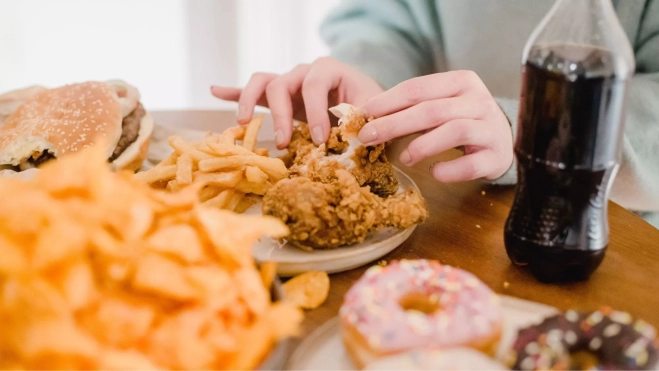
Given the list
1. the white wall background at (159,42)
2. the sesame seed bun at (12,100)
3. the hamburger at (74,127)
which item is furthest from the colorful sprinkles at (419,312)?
the white wall background at (159,42)

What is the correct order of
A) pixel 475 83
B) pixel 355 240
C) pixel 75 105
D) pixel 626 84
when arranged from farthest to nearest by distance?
pixel 75 105
pixel 475 83
pixel 355 240
pixel 626 84

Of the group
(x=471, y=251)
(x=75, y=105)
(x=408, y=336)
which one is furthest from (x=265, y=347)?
(x=75, y=105)

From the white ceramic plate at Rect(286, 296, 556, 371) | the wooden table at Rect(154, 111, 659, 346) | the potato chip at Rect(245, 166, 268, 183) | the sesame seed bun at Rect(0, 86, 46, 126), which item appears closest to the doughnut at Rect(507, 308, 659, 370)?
the white ceramic plate at Rect(286, 296, 556, 371)

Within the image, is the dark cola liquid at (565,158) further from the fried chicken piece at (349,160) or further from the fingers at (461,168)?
the fried chicken piece at (349,160)

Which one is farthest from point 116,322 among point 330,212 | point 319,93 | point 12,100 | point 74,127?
point 12,100

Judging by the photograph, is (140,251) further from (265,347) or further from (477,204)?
(477,204)
